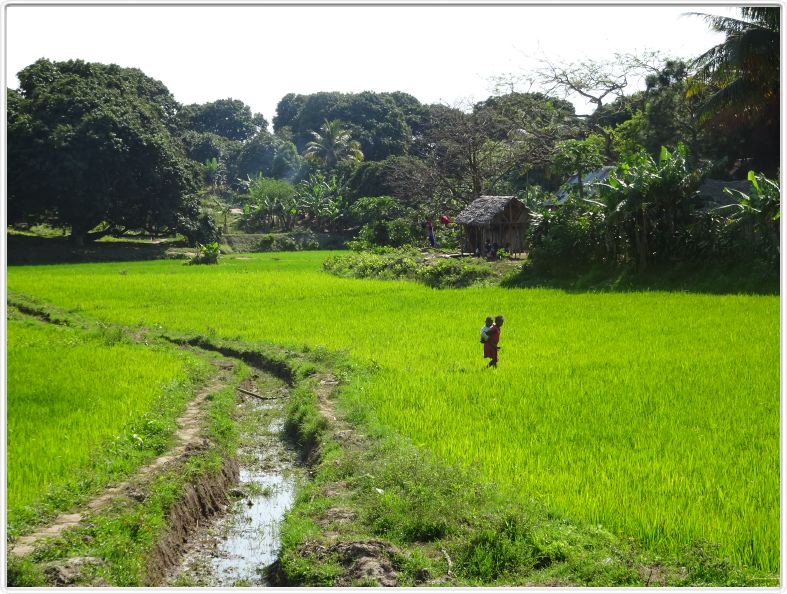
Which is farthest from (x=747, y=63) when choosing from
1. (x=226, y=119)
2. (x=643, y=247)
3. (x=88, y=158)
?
(x=226, y=119)

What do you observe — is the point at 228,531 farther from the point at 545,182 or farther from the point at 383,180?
the point at 383,180

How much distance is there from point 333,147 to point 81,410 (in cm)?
4370

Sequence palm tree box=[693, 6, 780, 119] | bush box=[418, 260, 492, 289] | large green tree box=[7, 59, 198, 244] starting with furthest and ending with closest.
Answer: large green tree box=[7, 59, 198, 244], bush box=[418, 260, 492, 289], palm tree box=[693, 6, 780, 119]

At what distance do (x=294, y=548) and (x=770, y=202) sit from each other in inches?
542

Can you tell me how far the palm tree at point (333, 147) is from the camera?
161 ft

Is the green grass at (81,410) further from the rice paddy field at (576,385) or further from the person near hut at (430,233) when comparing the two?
the person near hut at (430,233)

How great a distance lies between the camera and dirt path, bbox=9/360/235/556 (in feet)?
15.5

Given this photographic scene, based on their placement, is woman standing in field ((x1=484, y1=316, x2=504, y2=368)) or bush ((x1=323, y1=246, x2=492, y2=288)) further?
bush ((x1=323, y1=246, x2=492, y2=288))

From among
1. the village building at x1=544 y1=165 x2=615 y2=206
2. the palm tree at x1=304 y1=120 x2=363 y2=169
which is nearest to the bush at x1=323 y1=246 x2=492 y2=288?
the village building at x1=544 y1=165 x2=615 y2=206

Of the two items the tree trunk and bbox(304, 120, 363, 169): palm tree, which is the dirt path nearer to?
the tree trunk

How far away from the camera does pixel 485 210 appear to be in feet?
84.1

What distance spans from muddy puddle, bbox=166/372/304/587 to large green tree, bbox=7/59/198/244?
24339mm

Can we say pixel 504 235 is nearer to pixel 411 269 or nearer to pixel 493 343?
pixel 411 269

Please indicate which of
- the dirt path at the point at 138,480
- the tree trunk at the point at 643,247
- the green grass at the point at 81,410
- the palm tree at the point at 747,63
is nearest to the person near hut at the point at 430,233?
the tree trunk at the point at 643,247
